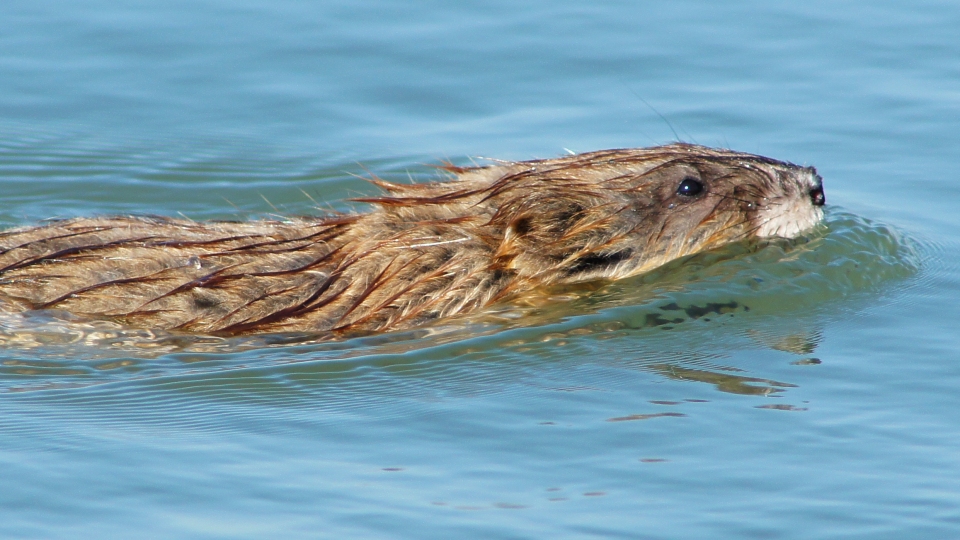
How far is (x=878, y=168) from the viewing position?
10.5 meters

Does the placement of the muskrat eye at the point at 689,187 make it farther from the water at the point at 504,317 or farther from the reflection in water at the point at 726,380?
the reflection in water at the point at 726,380

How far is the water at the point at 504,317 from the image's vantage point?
5812 mm

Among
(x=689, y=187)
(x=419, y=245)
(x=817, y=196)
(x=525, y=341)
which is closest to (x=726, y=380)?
(x=525, y=341)

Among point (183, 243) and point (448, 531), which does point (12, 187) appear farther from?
point (448, 531)

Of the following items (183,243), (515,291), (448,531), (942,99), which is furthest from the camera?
(942,99)

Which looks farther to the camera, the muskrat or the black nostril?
the black nostril

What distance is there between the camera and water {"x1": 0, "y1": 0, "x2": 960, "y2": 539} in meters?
5.81

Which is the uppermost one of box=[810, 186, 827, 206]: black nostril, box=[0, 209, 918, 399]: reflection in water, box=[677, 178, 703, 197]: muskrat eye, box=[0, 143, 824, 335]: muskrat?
box=[677, 178, 703, 197]: muskrat eye

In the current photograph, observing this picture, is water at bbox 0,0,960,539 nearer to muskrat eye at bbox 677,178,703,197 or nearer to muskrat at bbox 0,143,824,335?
muskrat at bbox 0,143,824,335

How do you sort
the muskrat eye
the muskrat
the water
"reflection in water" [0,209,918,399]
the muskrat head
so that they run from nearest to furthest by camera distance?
the water < "reflection in water" [0,209,918,399] < the muskrat < the muskrat head < the muskrat eye

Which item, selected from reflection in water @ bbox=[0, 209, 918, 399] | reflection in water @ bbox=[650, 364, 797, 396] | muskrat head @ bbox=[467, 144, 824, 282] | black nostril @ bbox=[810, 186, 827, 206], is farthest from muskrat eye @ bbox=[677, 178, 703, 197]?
reflection in water @ bbox=[650, 364, 797, 396]

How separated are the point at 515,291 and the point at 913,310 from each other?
2371mm

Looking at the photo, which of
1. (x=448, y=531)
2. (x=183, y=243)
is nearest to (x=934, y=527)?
(x=448, y=531)

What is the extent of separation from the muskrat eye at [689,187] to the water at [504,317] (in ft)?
1.44
